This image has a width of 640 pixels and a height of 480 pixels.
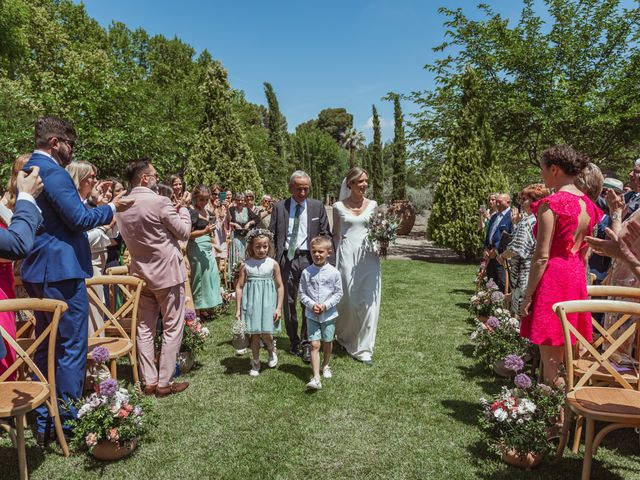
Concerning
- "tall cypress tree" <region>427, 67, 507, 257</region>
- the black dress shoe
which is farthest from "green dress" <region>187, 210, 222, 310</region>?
"tall cypress tree" <region>427, 67, 507, 257</region>

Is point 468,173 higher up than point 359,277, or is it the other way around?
point 468,173

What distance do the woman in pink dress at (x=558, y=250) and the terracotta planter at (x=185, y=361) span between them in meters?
3.79

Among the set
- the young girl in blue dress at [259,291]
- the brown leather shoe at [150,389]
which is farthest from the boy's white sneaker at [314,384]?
the brown leather shoe at [150,389]

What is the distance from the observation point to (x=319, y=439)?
384 centimetres

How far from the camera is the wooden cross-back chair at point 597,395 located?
2.79m

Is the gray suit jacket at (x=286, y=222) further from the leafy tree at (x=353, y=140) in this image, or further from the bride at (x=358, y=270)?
the leafy tree at (x=353, y=140)

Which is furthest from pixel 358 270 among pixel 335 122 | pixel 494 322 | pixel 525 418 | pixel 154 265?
pixel 335 122

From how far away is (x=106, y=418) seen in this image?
3412mm

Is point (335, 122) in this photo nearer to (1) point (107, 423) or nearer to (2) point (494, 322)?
(2) point (494, 322)

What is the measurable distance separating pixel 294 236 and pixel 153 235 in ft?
6.39

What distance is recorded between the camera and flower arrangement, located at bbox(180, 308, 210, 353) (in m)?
5.37

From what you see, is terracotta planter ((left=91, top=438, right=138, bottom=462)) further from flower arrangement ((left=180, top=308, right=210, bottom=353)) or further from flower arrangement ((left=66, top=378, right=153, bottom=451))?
flower arrangement ((left=180, top=308, right=210, bottom=353))

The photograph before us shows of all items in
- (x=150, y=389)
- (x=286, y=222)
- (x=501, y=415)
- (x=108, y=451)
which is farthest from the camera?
(x=286, y=222)

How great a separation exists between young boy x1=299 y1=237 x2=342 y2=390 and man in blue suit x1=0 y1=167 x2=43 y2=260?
2.89 meters
